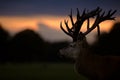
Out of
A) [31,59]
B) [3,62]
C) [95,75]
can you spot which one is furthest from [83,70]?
[31,59]

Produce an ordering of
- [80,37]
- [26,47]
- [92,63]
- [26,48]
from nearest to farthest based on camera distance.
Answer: [92,63]
[80,37]
[26,47]
[26,48]

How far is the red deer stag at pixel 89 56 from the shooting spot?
1412 cm

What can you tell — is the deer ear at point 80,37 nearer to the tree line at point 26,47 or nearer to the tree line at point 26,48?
the tree line at point 26,47

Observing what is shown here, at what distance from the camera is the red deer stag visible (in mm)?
14117

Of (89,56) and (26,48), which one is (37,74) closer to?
(89,56)

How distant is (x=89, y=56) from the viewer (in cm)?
1441

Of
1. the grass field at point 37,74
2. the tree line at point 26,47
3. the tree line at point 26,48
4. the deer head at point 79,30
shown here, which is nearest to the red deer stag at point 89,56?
the deer head at point 79,30

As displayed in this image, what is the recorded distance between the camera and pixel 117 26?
90.8ft

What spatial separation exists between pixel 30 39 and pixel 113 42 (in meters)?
41.5

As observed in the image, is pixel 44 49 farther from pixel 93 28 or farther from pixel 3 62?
pixel 93 28

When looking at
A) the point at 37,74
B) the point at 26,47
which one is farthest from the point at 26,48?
the point at 37,74

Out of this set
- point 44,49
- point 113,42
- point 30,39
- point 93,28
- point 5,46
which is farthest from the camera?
point 44,49

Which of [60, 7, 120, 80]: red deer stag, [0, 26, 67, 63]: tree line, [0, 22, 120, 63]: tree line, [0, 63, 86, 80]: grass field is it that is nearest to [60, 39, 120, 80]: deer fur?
[60, 7, 120, 80]: red deer stag

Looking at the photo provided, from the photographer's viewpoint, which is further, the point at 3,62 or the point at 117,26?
the point at 3,62
